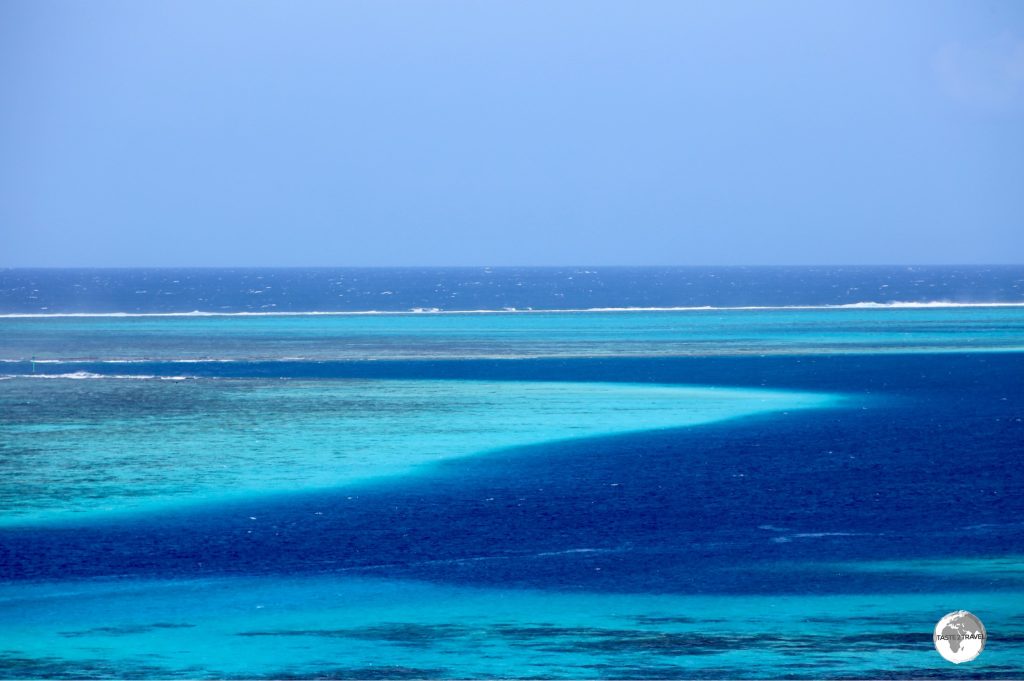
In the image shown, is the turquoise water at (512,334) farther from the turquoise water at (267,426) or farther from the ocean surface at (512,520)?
the turquoise water at (267,426)

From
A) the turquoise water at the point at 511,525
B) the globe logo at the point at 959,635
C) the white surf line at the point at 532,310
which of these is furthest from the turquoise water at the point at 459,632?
the white surf line at the point at 532,310

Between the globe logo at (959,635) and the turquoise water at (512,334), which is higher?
the globe logo at (959,635)

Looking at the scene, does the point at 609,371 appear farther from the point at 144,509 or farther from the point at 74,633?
the point at 74,633

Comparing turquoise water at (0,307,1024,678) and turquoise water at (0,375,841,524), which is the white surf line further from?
turquoise water at (0,307,1024,678)

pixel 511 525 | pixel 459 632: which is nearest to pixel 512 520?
pixel 511 525

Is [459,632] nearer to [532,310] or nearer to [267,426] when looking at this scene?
[267,426]

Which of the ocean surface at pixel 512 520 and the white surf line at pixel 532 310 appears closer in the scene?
the ocean surface at pixel 512 520

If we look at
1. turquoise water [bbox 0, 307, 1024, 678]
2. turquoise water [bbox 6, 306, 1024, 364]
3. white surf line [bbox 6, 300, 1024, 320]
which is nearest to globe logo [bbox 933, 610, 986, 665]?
turquoise water [bbox 0, 307, 1024, 678]
